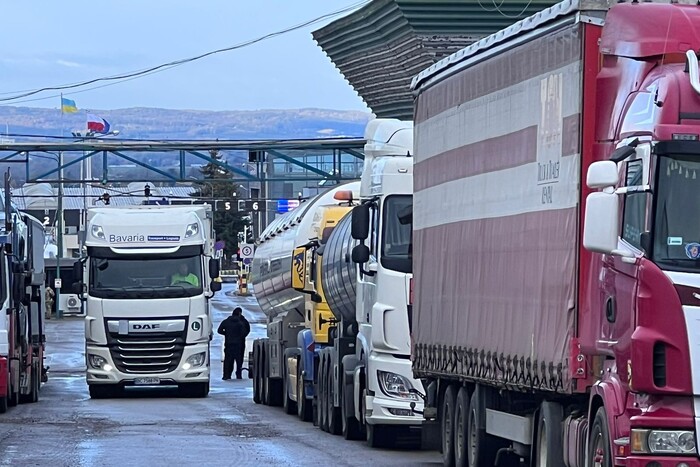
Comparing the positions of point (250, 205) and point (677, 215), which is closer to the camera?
point (677, 215)

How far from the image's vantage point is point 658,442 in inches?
402

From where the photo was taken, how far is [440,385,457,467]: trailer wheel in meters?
16.1

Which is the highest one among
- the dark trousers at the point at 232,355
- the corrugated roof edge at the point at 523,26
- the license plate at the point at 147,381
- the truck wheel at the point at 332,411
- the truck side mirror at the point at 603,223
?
the corrugated roof edge at the point at 523,26

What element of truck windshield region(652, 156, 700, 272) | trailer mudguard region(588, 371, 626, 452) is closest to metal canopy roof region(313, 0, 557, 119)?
trailer mudguard region(588, 371, 626, 452)

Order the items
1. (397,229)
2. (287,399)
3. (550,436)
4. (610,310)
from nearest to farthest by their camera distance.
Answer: (610,310), (550,436), (397,229), (287,399)

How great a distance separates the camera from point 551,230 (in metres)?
12.2

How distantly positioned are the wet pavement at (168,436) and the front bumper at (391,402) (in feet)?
1.31

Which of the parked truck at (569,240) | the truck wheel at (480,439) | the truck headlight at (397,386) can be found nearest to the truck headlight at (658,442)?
the parked truck at (569,240)

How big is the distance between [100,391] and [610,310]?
77.6 ft

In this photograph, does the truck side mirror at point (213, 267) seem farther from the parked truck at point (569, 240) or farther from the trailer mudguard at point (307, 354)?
the parked truck at point (569, 240)

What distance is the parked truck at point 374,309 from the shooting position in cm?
1927

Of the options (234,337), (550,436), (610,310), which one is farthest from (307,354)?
(610,310)

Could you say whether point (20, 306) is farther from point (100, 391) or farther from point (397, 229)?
point (397, 229)

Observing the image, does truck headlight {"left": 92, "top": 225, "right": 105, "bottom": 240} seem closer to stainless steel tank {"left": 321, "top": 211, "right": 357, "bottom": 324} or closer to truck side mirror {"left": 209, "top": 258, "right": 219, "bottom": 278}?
truck side mirror {"left": 209, "top": 258, "right": 219, "bottom": 278}
